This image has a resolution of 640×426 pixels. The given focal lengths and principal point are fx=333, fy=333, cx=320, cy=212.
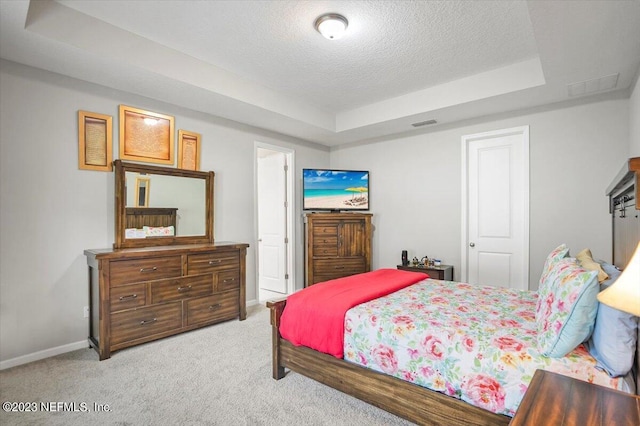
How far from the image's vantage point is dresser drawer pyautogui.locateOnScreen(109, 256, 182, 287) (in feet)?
9.46

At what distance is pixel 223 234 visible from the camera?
4219mm

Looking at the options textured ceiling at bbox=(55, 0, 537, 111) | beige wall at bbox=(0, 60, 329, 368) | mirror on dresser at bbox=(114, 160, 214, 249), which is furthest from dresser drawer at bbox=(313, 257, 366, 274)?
beige wall at bbox=(0, 60, 329, 368)

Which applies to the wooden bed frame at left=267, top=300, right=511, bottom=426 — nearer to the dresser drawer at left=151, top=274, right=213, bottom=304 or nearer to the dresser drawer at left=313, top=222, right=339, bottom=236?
the dresser drawer at left=151, top=274, right=213, bottom=304

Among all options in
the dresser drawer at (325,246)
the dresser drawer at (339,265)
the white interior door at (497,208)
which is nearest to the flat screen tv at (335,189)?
A: the dresser drawer at (325,246)

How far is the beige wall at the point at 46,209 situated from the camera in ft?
8.85

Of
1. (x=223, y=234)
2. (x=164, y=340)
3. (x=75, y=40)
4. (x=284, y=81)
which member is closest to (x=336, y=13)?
(x=284, y=81)

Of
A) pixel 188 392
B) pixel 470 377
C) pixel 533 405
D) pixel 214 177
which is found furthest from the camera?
pixel 214 177

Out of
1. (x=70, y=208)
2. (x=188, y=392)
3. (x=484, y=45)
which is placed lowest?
(x=188, y=392)

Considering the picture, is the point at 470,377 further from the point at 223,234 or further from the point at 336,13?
the point at 223,234

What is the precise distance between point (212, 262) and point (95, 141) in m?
1.61

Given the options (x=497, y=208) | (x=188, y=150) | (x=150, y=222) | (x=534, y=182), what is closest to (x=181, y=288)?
(x=150, y=222)

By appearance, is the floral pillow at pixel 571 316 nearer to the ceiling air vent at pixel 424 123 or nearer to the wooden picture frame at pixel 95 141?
the ceiling air vent at pixel 424 123

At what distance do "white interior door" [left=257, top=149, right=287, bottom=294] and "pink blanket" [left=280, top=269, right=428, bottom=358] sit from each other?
8.53ft

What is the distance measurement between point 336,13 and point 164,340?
324 centimetres
